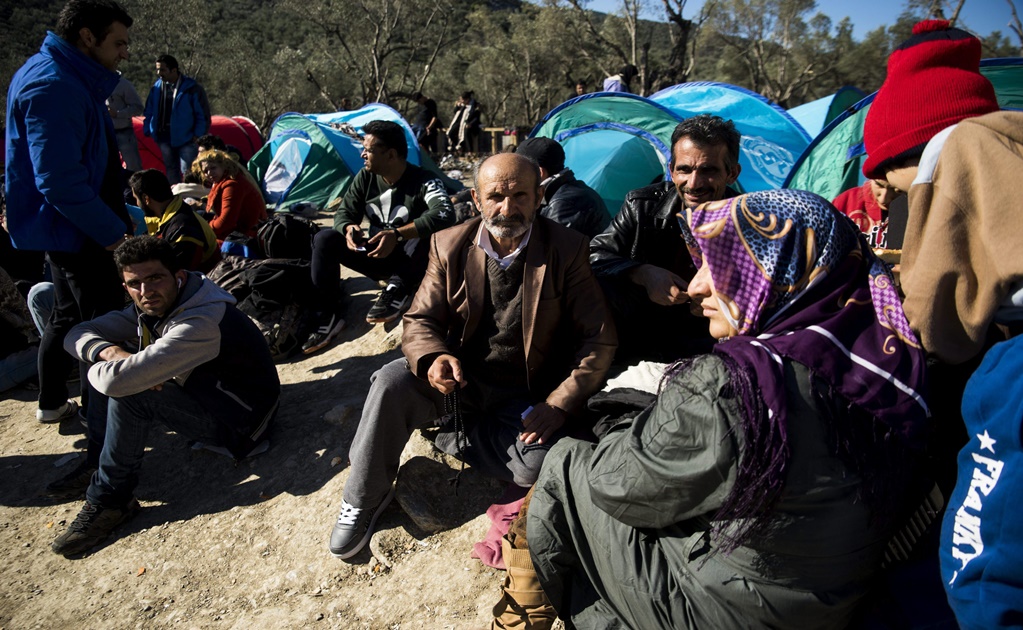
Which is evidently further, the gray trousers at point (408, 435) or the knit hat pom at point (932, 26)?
the gray trousers at point (408, 435)

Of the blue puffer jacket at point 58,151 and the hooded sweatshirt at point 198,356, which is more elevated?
the blue puffer jacket at point 58,151

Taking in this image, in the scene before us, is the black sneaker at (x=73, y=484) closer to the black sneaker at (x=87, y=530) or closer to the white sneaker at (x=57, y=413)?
the black sneaker at (x=87, y=530)

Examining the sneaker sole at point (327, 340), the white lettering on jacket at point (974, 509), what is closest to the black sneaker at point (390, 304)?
the sneaker sole at point (327, 340)

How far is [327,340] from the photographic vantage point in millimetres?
4559

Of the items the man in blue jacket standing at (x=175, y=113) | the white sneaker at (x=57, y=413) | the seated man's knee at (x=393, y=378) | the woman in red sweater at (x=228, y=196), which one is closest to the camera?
the seated man's knee at (x=393, y=378)

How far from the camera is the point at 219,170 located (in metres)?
5.11

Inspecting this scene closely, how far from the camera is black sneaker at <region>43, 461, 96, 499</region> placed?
3.12 meters

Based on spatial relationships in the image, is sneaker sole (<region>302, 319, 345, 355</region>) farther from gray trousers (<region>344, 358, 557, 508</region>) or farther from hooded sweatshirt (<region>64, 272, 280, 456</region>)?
gray trousers (<region>344, 358, 557, 508</region>)

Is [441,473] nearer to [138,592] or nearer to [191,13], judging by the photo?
[138,592]

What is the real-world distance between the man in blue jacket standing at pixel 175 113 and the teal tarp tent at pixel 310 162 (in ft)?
4.90

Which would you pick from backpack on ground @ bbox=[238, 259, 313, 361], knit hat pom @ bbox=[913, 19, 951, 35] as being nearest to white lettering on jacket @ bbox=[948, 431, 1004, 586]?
knit hat pom @ bbox=[913, 19, 951, 35]

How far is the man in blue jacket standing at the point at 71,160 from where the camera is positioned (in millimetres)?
2906

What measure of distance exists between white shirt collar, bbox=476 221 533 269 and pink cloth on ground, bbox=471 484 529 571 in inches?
37.3

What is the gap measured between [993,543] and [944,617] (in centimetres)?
32
